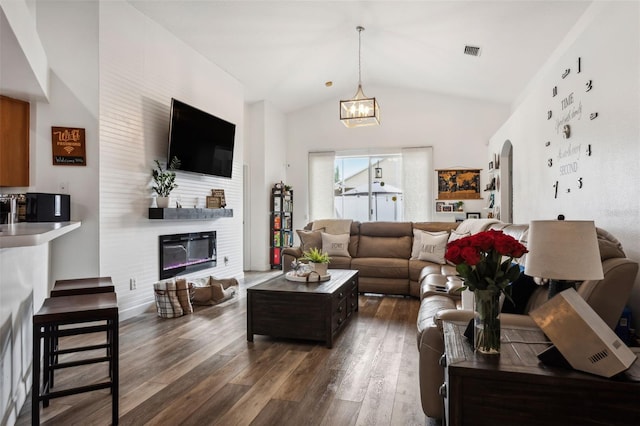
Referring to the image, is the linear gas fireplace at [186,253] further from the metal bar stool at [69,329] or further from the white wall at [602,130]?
the white wall at [602,130]

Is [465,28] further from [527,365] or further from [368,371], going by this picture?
[527,365]

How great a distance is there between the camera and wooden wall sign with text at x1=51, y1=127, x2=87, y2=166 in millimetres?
3742

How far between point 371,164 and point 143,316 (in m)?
5.51

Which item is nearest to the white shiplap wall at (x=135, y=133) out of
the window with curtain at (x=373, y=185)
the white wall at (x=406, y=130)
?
the white wall at (x=406, y=130)

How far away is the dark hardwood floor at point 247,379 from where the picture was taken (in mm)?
2178

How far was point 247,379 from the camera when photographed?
266cm

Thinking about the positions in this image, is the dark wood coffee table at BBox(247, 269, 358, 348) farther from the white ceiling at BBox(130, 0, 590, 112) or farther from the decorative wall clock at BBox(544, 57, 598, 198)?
the white ceiling at BBox(130, 0, 590, 112)

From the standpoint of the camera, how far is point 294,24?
5055 millimetres

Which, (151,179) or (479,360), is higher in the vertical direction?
(151,179)

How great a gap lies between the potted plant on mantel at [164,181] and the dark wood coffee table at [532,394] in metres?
3.90

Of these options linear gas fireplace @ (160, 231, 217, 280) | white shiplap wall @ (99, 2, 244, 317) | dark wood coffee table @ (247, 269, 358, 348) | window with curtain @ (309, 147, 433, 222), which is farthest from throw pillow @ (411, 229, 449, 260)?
white shiplap wall @ (99, 2, 244, 317)

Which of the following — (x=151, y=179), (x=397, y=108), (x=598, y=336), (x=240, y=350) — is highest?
(x=397, y=108)

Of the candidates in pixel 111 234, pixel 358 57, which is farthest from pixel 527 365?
pixel 358 57

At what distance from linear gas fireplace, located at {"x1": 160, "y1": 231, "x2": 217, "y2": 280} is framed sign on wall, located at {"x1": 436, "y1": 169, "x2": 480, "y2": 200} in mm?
4527
